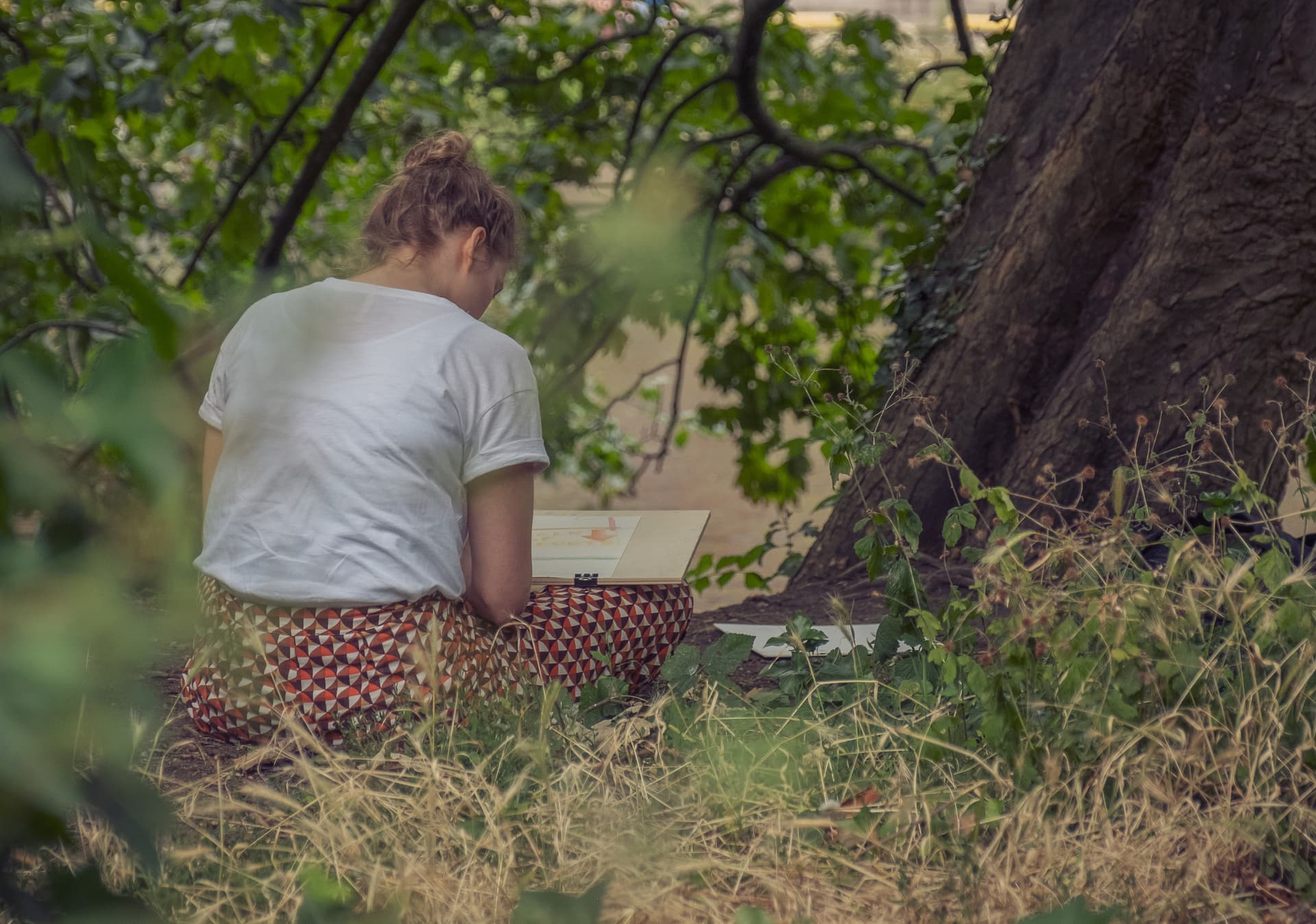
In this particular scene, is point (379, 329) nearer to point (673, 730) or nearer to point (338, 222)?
point (673, 730)

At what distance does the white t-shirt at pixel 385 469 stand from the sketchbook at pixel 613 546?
26 cm

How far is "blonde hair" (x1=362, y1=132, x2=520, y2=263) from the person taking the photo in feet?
7.35

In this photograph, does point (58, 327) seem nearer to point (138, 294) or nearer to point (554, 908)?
point (138, 294)

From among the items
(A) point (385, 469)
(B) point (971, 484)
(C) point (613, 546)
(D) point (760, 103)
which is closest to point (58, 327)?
(B) point (971, 484)

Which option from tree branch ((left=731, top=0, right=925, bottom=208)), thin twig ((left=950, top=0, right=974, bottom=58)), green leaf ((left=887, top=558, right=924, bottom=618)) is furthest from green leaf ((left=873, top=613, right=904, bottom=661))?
thin twig ((left=950, top=0, right=974, bottom=58))

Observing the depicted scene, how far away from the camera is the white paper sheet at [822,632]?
7.75 feet

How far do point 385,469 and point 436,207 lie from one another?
0.51 metres

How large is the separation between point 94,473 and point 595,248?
4209 millimetres

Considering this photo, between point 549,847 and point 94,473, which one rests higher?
point 94,473

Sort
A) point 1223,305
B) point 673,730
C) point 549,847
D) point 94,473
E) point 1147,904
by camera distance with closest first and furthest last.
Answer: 1. point 94,473
2. point 1147,904
3. point 549,847
4. point 673,730
5. point 1223,305

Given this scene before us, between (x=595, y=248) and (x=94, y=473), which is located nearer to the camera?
(x=94, y=473)

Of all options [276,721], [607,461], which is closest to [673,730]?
[276,721]

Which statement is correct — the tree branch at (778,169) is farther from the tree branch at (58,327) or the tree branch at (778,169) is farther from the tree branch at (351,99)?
the tree branch at (58,327)

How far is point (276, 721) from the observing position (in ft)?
6.70
